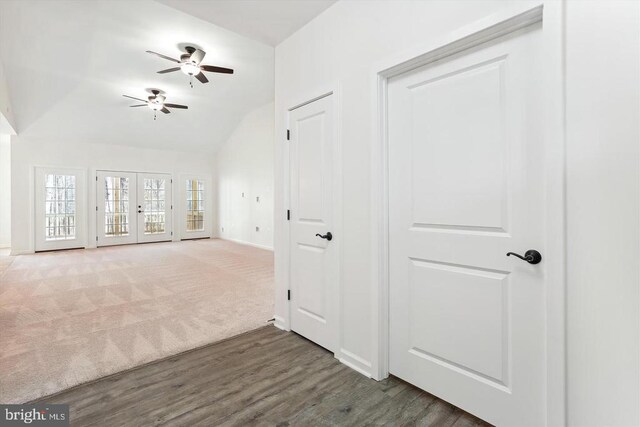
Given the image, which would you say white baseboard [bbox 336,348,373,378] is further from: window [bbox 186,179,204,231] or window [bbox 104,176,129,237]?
window [bbox 186,179,204,231]

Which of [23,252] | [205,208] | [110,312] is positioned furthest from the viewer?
[205,208]

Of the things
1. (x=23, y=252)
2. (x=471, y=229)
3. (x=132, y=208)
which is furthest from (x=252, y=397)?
(x=132, y=208)

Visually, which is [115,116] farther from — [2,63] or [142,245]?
[142,245]

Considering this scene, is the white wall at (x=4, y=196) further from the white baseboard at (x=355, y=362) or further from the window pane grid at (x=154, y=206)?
the white baseboard at (x=355, y=362)

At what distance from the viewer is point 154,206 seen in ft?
28.7

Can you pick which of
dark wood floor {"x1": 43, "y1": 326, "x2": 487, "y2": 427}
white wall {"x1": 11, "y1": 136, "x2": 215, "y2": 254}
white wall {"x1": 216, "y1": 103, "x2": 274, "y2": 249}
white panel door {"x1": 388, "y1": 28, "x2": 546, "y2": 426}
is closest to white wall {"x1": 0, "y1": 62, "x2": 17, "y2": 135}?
white wall {"x1": 11, "y1": 136, "x2": 215, "y2": 254}

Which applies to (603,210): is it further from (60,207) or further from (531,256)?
(60,207)

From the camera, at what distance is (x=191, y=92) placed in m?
6.36

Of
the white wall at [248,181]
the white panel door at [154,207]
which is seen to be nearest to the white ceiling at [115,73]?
the white wall at [248,181]

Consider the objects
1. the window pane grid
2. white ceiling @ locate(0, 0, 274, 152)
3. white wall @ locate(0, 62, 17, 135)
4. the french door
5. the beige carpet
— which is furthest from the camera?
the window pane grid

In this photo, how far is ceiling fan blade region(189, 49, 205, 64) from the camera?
4.28m

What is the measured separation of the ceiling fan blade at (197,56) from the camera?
4.28 metres

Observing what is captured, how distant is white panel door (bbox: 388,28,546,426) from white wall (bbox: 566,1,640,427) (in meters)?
0.15

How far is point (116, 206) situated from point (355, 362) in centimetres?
839
